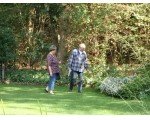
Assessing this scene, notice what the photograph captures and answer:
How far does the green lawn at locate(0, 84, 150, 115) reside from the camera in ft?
30.6

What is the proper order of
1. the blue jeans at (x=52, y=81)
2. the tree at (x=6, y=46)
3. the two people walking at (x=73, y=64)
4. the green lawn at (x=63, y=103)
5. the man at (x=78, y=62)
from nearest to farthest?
the green lawn at (x=63, y=103), the blue jeans at (x=52, y=81), the two people walking at (x=73, y=64), the man at (x=78, y=62), the tree at (x=6, y=46)

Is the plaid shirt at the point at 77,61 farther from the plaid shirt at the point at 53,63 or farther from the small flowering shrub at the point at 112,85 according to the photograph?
the small flowering shrub at the point at 112,85

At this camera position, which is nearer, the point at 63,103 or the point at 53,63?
the point at 63,103

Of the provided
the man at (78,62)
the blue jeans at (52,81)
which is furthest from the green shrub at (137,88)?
the blue jeans at (52,81)

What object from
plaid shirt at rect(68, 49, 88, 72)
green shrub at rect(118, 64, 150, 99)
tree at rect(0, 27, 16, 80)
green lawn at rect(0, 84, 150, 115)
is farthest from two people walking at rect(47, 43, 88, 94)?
tree at rect(0, 27, 16, 80)

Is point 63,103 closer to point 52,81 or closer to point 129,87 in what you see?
point 129,87

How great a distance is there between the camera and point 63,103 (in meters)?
10.7

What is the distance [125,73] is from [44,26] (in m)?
5.78

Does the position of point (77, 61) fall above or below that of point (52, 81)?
above

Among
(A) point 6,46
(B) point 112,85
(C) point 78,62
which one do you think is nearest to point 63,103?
(B) point 112,85

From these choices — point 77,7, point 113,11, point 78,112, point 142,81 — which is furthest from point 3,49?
point 78,112

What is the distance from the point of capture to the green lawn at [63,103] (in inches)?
367

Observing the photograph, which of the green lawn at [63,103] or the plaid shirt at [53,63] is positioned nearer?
the green lawn at [63,103]

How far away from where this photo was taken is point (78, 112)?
927 centimetres
